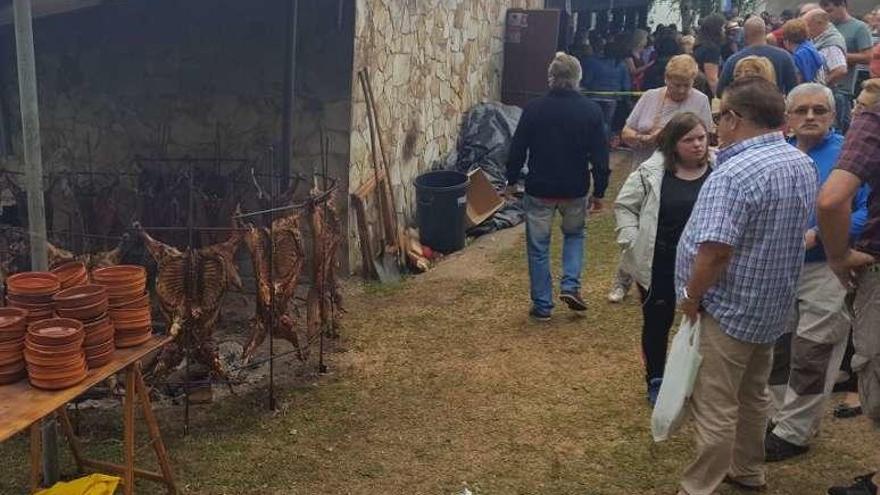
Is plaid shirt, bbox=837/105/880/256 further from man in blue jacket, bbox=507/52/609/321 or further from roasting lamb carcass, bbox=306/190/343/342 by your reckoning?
roasting lamb carcass, bbox=306/190/343/342

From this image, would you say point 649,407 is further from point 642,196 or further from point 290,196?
point 290,196

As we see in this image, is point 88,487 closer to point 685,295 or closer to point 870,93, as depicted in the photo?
point 685,295

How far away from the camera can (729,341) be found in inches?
134

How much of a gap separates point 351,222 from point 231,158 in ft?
4.06

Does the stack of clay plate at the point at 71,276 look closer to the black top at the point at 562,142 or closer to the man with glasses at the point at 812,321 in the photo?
the black top at the point at 562,142

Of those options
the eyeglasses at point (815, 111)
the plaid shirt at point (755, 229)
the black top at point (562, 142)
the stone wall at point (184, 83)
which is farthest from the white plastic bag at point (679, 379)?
the stone wall at point (184, 83)

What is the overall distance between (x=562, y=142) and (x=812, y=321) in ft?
7.87

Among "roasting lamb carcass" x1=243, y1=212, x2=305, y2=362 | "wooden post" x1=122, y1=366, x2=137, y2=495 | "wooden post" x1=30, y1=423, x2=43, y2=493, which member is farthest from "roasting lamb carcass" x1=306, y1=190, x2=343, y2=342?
"wooden post" x1=30, y1=423, x2=43, y2=493

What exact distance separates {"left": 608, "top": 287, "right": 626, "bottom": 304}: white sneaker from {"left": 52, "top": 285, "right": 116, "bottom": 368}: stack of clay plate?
4.21 meters

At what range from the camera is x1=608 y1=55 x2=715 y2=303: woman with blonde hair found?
19.1ft

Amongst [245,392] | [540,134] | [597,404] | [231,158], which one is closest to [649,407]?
[597,404]

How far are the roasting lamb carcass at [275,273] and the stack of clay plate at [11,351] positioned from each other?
Result: 158cm

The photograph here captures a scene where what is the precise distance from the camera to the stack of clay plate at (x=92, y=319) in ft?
11.1

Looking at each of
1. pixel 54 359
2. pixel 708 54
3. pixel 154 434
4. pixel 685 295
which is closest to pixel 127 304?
pixel 54 359
